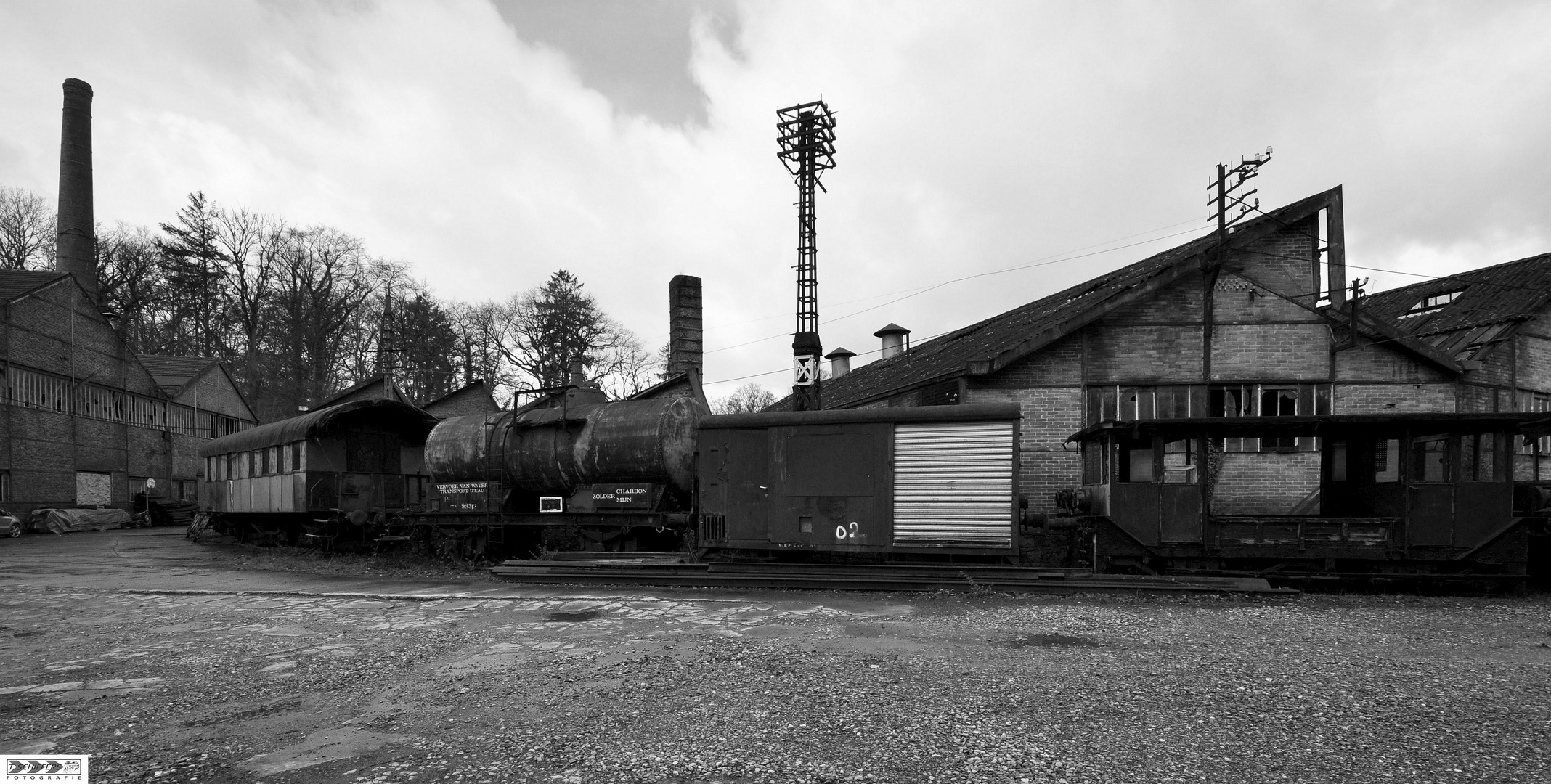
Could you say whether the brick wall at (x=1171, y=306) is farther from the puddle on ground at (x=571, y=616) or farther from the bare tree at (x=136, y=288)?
the bare tree at (x=136, y=288)

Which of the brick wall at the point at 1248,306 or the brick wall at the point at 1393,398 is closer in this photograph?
the brick wall at the point at 1393,398

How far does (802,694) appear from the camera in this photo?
582cm

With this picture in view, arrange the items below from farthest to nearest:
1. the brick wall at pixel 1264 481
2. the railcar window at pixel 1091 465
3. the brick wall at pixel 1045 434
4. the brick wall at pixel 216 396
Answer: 1. the brick wall at pixel 216 396
2. the brick wall at pixel 1045 434
3. the brick wall at pixel 1264 481
4. the railcar window at pixel 1091 465

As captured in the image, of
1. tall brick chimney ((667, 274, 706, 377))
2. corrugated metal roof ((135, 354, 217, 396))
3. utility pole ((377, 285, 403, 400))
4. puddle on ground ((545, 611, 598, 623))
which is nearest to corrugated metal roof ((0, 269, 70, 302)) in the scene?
corrugated metal roof ((135, 354, 217, 396))

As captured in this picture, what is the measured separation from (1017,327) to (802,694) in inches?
573

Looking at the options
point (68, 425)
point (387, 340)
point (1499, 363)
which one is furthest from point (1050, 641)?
point (387, 340)

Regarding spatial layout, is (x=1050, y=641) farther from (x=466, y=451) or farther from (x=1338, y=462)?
(x=466, y=451)

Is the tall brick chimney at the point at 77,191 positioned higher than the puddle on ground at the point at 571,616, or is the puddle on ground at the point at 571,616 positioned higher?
the tall brick chimney at the point at 77,191

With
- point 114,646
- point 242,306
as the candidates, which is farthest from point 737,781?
point 242,306

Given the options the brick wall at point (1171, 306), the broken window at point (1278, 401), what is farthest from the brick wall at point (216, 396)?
the broken window at point (1278, 401)

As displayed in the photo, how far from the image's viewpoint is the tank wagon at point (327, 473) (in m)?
17.6

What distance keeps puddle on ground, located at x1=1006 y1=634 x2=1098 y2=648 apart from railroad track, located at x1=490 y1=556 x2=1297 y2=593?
261 centimetres

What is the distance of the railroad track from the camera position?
399 inches

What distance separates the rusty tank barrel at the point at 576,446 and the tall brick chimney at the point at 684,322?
1076 centimetres
